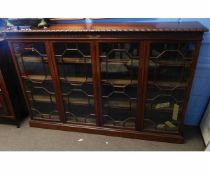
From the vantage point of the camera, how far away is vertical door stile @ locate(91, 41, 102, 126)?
136 cm

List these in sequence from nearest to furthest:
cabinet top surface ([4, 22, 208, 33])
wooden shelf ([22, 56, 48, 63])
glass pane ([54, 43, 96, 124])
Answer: cabinet top surface ([4, 22, 208, 33])
glass pane ([54, 43, 96, 124])
wooden shelf ([22, 56, 48, 63])

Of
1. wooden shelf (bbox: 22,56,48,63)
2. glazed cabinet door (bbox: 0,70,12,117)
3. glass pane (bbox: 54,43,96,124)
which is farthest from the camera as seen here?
glazed cabinet door (bbox: 0,70,12,117)

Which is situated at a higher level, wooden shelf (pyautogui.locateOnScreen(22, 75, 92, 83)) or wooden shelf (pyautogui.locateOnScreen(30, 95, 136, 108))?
wooden shelf (pyautogui.locateOnScreen(22, 75, 92, 83))

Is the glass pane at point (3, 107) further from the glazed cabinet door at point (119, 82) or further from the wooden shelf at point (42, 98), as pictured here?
the glazed cabinet door at point (119, 82)

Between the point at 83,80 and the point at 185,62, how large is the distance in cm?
77

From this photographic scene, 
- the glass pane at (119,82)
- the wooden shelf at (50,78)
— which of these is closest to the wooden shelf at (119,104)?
the glass pane at (119,82)

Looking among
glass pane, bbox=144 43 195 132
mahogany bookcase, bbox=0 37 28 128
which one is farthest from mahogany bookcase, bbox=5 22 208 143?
mahogany bookcase, bbox=0 37 28 128

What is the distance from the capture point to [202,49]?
1458mm

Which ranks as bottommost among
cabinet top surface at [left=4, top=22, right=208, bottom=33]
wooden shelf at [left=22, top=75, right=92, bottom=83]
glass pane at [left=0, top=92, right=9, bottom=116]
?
glass pane at [left=0, top=92, right=9, bottom=116]

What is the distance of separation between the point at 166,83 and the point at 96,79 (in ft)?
1.75

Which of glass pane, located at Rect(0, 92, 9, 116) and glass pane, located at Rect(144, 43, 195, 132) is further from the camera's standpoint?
glass pane, located at Rect(0, 92, 9, 116)

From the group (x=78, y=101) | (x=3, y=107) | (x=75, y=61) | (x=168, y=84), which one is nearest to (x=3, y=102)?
(x=3, y=107)

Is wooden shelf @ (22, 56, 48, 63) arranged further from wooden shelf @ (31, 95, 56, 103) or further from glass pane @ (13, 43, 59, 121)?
A: wooden shelf @ (31, 95, 56, 103)

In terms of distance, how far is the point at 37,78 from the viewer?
5.33ft
